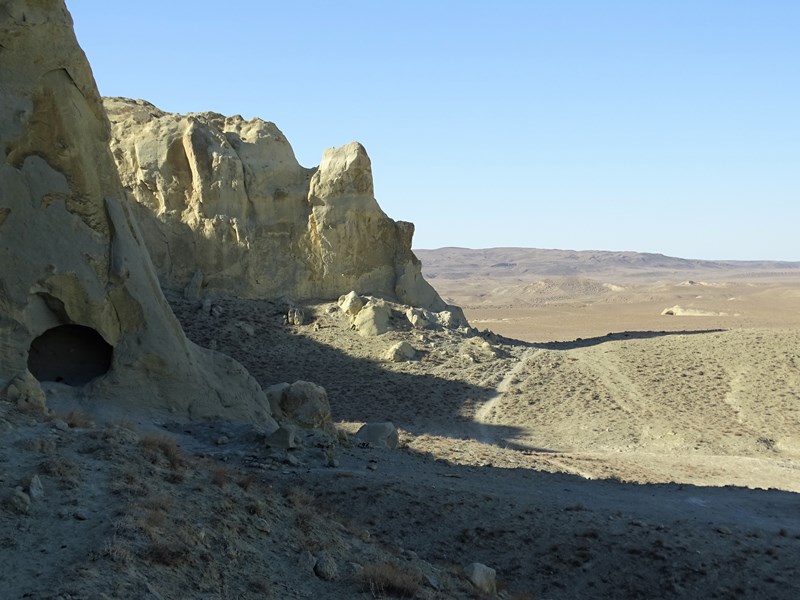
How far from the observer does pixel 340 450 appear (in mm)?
17641

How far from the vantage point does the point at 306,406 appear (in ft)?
68.5

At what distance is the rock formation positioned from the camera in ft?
55.3

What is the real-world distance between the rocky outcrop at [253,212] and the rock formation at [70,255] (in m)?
12.9

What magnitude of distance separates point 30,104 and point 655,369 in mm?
22808

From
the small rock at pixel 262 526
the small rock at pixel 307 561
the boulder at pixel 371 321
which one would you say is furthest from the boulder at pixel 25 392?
the boulder at pixel 371 321

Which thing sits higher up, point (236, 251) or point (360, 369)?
point (236, 251)

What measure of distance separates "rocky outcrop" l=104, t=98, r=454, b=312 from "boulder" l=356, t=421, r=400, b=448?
12.7 m

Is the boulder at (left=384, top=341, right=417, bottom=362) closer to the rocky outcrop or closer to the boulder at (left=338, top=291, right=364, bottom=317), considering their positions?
the boulder at (left=338, top=291, right=364, bottom=317)

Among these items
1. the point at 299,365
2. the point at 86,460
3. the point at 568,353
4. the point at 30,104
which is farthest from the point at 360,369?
the point at 86,460

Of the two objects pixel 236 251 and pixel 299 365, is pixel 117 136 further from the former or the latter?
pixel 299 365

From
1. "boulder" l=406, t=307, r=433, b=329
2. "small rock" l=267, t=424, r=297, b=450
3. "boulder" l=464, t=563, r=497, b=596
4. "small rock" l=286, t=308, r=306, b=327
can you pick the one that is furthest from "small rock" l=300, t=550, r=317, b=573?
"boulder" l=406, t=307, r=433, b=329

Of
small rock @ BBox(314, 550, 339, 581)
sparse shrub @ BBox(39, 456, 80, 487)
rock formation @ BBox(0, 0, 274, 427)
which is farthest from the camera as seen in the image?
rock formation @ BBox(0, 0, 274, 427)

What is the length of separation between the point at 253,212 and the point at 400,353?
24.4ft

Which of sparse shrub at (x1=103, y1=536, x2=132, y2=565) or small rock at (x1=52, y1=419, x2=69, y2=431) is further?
small rock at (x1=52, y1=419, x2=69, y2=431)
